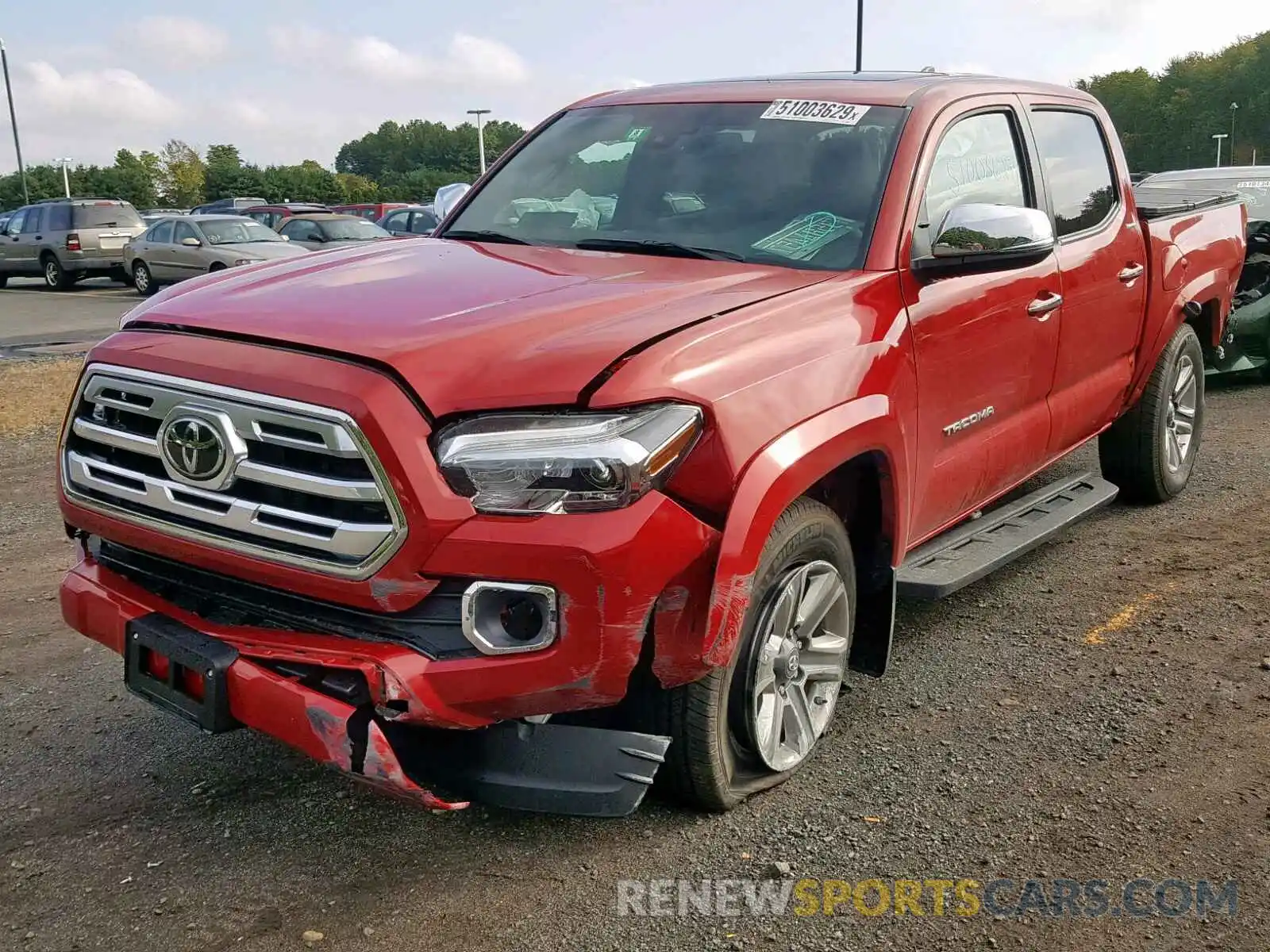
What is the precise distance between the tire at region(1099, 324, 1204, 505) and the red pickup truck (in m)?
1.79

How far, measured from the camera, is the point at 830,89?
4180 millimetres

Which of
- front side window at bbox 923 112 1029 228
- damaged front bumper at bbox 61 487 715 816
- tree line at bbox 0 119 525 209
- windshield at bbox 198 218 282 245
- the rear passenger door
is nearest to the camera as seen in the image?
damaged front bumper at bbox 61 487 715 816

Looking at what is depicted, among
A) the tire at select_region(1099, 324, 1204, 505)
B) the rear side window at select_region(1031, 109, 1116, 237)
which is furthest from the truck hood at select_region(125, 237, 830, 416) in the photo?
the tire at select_region(1099, 324, 1204, 505)

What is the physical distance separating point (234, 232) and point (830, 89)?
18.3m

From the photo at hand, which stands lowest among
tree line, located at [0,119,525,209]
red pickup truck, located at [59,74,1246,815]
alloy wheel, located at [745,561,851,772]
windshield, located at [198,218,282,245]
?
alloy wheel, located at [745,561,851,772]

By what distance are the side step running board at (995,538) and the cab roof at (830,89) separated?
1475mm

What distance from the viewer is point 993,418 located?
4.11 m

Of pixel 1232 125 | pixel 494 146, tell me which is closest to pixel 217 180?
pixel 494 146

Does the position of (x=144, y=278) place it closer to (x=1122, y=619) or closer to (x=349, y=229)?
(x=349, y=229)

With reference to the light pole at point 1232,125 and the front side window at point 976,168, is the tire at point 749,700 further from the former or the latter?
the light pole at point 1232,125

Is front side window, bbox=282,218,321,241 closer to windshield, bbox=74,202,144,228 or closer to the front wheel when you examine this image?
windshield, bbox=74,202,144,228

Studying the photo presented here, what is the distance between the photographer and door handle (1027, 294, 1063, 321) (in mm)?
4207

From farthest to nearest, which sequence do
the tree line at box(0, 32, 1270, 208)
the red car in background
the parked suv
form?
the tree line at box(0, 32, 1270, 208)
the red car in background
the parked suv

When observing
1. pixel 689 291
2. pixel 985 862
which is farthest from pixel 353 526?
pixel 985 862
